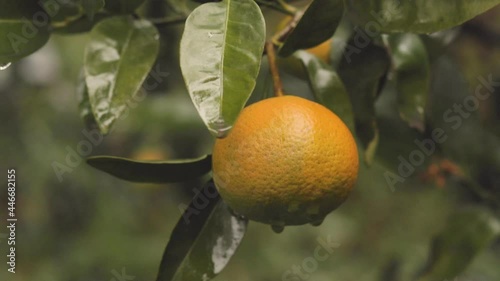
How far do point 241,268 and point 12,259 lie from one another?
0.58 meters

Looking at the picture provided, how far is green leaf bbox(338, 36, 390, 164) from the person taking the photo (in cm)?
91

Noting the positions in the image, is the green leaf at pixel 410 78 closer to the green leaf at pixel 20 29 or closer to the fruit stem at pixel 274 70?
the fruit stem at pixel 274 70

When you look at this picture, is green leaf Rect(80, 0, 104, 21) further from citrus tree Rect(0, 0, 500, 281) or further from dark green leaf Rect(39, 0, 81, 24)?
dark green leaf Rect(39, 0, 81, 24)

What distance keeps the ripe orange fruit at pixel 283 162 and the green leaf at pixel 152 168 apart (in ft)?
0.20

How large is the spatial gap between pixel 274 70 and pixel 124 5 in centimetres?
18

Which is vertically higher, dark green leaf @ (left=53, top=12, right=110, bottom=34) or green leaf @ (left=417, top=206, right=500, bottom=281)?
dark green leaf @ (left=53, top=12, right=110, bottom=34)

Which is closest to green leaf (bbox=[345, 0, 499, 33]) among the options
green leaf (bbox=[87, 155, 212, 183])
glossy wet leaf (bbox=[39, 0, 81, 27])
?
green leaf (bbox=[87, 155, 212, 183])

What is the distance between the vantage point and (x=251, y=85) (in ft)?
2.05

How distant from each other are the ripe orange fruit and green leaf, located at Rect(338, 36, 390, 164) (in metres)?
0.18

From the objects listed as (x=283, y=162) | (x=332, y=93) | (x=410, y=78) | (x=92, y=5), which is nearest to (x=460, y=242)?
(x=410, y=78)

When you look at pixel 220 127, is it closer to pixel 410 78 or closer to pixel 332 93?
pixel 332 93

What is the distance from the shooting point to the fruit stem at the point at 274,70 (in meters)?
0.79

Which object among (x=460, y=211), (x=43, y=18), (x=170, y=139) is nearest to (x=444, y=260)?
(x=460, y=211)

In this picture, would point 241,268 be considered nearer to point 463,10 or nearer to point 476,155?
point 476,155
